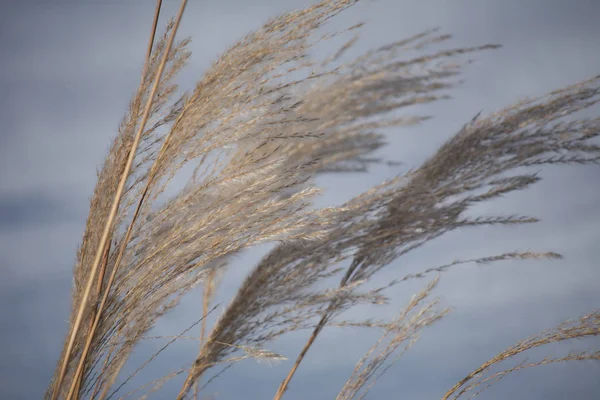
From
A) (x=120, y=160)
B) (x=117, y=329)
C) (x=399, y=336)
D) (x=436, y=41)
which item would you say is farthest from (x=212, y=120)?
(x=399, y=336)

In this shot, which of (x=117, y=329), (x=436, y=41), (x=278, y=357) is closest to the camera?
(x=278, y=357)

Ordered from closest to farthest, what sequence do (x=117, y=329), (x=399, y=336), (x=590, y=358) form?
(x=117, y=329)
(x=590, y=358)
(x=399, y=336)

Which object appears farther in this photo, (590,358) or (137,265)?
(590,358)

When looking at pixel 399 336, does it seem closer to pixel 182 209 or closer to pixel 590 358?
pixel 590 358

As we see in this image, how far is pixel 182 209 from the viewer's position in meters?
1.43

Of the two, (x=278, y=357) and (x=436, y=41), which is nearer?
(x=278, y=357)

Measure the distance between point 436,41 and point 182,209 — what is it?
99 cm

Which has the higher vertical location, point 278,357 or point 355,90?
point 355,90

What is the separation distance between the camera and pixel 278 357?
1295mm

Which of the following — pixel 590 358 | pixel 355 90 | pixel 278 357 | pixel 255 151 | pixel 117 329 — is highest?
pixel 355 90

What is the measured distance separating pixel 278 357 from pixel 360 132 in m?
0.89

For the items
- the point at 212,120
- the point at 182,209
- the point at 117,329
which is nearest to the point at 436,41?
the point at 212,120

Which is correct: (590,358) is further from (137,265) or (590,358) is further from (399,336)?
(137,265)

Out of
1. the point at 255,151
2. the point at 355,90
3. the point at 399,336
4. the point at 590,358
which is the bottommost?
the point at 590,358
